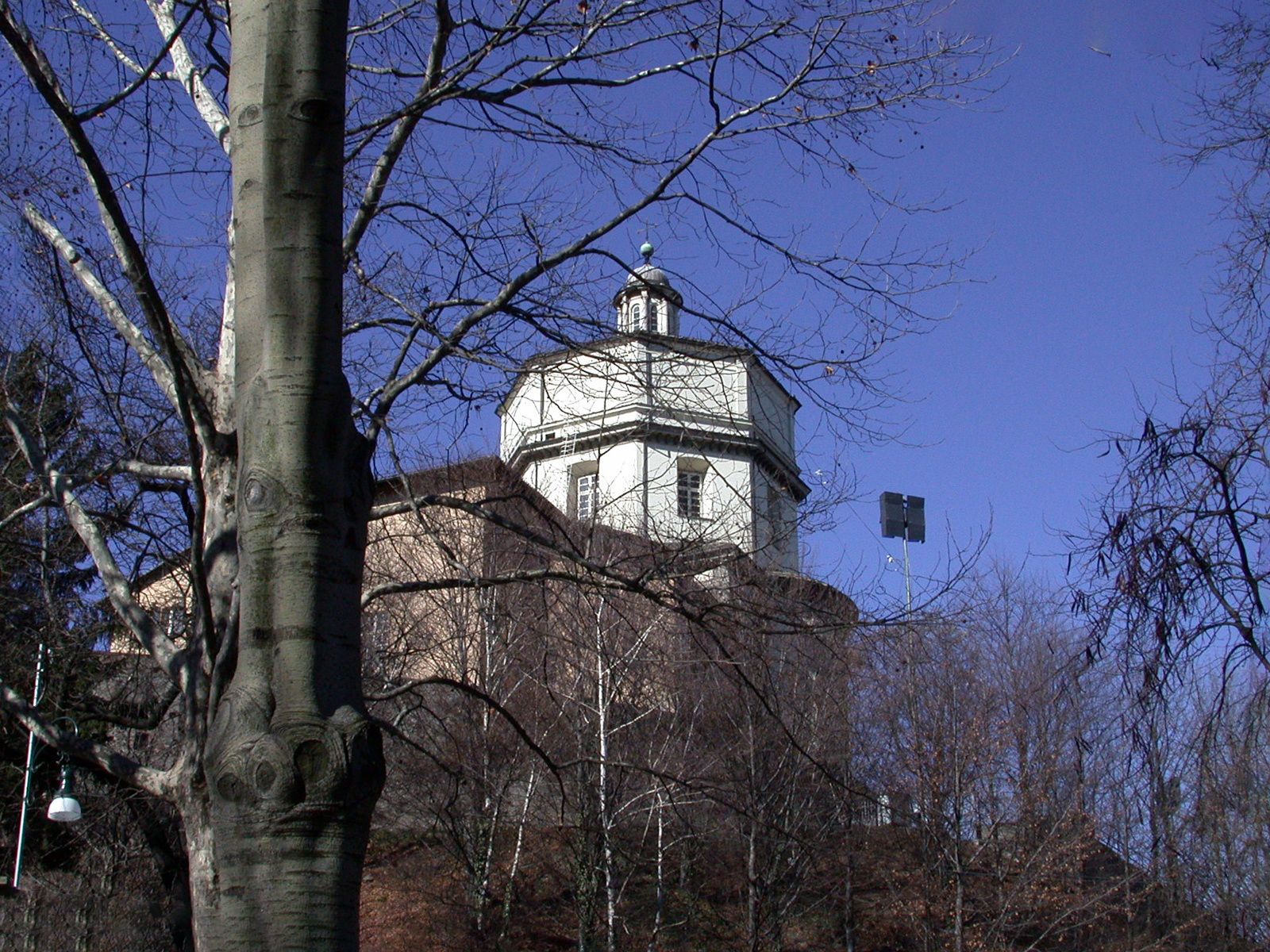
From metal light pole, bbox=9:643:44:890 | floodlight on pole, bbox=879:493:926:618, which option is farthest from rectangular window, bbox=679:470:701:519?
floodlight on pole, bbox=879:493:926:618

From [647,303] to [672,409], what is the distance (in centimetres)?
69

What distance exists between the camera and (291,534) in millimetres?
3375

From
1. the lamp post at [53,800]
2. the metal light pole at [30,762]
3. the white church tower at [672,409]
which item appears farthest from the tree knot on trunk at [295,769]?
the lamp post at [53,800]

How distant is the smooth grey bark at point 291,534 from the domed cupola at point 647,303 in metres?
2.76

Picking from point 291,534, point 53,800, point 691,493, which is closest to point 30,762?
point 53,800

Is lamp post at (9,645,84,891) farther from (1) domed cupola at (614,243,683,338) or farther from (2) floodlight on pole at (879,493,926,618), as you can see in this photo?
(2) floodlight on pole at (879,493,926,618)

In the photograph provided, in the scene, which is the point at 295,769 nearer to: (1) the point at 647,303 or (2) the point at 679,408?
(2) the point at 679,408

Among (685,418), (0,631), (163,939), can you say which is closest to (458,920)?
(163,939)

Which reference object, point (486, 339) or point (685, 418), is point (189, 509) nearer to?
point (486, 339)

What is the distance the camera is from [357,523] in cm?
365

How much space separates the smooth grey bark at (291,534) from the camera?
10.3 feet

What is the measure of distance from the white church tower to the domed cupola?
1cm

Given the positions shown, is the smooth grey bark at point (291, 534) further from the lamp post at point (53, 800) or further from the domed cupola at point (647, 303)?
the lamp post at point (53, 800)

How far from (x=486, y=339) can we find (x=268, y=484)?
3.31 meters
